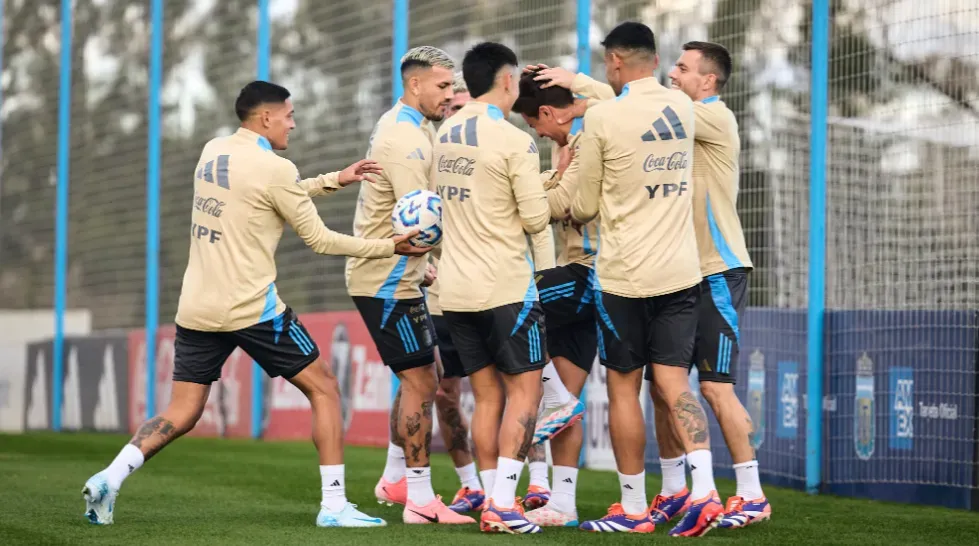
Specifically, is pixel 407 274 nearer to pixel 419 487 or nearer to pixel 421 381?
pixel 421 381

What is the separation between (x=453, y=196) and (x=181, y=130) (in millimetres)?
11990

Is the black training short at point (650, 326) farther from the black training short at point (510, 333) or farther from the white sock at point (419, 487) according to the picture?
the white sock at point (419, 487)

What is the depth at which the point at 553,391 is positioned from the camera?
269 inches

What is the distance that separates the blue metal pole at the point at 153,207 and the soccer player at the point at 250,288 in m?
10.2

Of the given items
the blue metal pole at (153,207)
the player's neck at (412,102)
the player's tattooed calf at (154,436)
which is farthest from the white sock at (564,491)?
the blue metal pole at (153,207)

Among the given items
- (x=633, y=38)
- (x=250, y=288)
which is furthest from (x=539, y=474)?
(x=633, y=38)

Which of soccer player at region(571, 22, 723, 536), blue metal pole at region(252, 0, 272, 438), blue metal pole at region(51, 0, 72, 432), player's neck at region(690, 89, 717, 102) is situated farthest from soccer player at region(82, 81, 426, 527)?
blue metal pole at region(51, 0, 72, 432)

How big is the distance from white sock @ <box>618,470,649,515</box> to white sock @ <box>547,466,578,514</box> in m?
0.35

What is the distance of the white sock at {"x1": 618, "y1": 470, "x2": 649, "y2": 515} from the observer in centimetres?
627

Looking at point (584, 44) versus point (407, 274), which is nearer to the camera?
point (407, 274)

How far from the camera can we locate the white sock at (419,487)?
6.69 metres

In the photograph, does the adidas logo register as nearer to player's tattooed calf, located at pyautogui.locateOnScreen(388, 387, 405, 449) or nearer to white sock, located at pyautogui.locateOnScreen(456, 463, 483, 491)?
player's tattooed calf, located at pyautogui.locateOnScreen(388, 387, 405, 449)

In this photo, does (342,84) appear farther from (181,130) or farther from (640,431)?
(640,431)

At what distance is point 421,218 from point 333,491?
1282 millimetres
